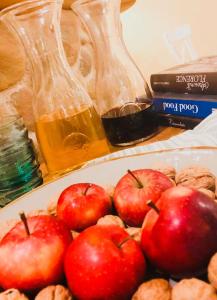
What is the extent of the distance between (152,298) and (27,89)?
756 mm

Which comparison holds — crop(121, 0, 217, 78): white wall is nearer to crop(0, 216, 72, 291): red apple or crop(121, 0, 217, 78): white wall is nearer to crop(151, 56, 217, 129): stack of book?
crop(151, 56, 217, 129): stack of book

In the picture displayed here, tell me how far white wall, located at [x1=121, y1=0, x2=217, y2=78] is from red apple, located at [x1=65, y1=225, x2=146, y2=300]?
1.00 m

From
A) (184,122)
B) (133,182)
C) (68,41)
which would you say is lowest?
(184,122)

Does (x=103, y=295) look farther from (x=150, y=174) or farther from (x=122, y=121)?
→ (x=122, y=121)

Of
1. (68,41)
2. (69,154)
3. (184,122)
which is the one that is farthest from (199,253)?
(68,41)

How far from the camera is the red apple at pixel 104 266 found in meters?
0.33

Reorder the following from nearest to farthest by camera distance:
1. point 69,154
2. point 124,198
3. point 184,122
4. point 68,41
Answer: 1. point 124,198
2. point 69,154
3. point 184,122
4. point 68,41

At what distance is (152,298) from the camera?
316 millimetres

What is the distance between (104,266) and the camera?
33 centimetres

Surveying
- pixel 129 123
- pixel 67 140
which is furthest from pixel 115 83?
pixel 67 140

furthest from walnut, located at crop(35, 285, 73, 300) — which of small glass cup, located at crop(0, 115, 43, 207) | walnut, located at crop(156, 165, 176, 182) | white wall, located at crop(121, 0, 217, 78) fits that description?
white wall, located at crop(121, 0, 217, 78)

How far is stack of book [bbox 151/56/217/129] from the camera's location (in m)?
0.84

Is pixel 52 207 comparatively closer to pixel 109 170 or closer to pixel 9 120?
pixel 109 170

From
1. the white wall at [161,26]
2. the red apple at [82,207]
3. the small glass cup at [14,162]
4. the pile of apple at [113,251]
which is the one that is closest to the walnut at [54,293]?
the pile of apple at [113,251]
